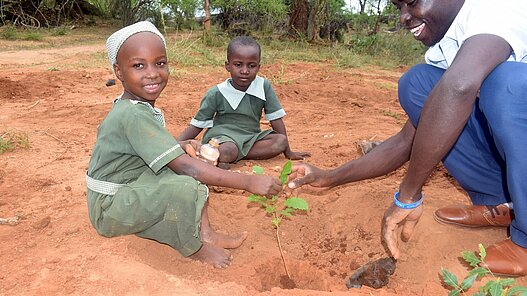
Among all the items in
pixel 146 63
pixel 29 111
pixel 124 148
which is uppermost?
pixel 146 63

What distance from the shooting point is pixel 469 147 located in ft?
6.85

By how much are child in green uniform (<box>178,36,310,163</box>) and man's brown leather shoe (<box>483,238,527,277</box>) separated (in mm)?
1971

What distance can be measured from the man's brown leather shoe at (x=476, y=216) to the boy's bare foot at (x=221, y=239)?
102 centimetres

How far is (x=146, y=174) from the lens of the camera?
2127 millimetres

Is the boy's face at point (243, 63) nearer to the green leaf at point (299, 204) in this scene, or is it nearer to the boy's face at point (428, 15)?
the boy's face at point (428, 15)

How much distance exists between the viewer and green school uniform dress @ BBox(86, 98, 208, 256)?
1.95m

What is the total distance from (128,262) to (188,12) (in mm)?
12551

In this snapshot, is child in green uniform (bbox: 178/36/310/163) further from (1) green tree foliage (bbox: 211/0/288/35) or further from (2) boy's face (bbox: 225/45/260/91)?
(1) green tree foliage (bbox: 211/0/288/35)

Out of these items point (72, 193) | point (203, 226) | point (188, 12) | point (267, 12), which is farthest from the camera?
point (188, 12)

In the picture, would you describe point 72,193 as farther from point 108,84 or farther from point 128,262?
point 108,84

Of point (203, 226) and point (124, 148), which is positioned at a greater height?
point (124, 148)

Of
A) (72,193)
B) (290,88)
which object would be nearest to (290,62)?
(290,88)

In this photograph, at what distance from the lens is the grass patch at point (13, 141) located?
11.1 feet

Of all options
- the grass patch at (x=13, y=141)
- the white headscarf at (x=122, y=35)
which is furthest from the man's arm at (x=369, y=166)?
the grass patch at (x=13, y=141)
